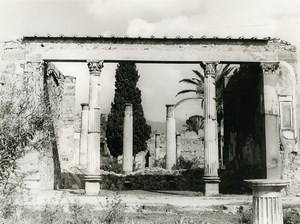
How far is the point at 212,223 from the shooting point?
25.9 ft

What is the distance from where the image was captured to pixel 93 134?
13438 millimetres

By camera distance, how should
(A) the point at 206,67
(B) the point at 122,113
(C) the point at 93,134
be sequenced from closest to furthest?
(C) the point at 93,134 < (A) the point at 206,67 < (B) the point at 122,113

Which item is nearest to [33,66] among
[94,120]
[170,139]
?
[94,120]

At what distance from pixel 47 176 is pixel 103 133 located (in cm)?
2118

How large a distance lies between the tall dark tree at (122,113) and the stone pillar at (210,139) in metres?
18.0

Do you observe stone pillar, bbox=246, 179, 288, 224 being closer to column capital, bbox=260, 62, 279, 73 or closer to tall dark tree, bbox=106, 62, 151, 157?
column capital, bbox=260, 62, 279, 73

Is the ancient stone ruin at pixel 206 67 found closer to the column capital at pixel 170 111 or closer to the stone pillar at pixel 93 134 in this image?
the stone pillar at pixel 93 134

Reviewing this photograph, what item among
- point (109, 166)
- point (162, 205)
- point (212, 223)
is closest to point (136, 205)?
point (162, 205)

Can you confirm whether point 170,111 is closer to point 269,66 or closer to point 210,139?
point 210,139

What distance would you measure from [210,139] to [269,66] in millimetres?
3096

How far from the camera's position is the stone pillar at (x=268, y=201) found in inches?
231

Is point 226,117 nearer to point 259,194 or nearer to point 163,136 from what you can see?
point 259,194

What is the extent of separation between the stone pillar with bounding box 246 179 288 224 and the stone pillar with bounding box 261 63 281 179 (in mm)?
7503

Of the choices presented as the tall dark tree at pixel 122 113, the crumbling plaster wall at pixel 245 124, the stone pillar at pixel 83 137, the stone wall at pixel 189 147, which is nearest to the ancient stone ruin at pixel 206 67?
the crumbling plaster wall at pixel 245 124
